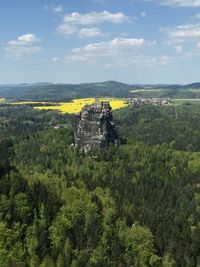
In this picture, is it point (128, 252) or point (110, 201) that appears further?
point (110, 201)

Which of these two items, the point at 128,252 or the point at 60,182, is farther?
the point at 60,182

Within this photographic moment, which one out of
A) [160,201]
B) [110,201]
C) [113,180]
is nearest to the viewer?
[110,201]

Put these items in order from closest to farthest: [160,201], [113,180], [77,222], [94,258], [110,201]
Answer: [94,258], [77,222], [110,201], [160,201], [113,180]

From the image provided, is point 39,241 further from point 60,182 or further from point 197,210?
point 197,210

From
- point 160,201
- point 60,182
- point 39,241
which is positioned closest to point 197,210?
point 160,201

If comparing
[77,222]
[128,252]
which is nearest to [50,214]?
[77,222]

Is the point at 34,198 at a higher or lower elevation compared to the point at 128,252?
higher

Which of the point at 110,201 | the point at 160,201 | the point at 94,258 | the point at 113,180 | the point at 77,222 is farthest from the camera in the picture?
the point at 113,180

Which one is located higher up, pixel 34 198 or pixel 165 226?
pixel 34 198

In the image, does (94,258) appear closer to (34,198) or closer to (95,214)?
(95,214)
